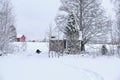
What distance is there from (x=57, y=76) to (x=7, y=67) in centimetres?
235

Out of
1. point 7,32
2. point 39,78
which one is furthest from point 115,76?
point 7,32

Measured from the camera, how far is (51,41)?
3212cm

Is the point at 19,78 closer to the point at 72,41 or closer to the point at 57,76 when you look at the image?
the point at 57,76

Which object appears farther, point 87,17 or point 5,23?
point 87,17

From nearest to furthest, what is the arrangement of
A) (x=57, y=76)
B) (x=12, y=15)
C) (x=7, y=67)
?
(x=57, y=76), (x=7, y=67), (x=12, y=15)

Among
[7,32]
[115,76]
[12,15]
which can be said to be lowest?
[115,76]

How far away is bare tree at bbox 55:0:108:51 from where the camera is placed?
35.8 m

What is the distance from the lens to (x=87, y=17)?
36188 millimetres

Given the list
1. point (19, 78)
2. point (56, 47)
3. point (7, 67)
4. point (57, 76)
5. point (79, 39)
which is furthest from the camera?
point (79, 39)

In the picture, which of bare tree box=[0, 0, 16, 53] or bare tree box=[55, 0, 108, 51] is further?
bare tree box=[55, 0, 108, 51]

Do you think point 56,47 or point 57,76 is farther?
point 56,47

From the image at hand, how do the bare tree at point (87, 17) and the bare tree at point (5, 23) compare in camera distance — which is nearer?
the bare tree at point (5, 23)

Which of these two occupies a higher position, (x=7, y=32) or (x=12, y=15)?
(x=12, y=15)

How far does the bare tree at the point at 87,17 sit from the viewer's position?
3578cm
